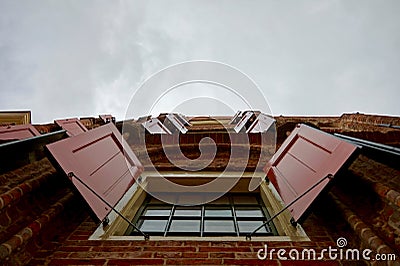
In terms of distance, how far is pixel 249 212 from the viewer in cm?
383

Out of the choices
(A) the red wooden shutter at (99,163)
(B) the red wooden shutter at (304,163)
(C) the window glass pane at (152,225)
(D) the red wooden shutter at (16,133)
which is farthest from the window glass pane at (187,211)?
(D) the red wooden shutter at (16,133)

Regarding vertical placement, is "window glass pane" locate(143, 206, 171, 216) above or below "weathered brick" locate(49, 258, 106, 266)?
above

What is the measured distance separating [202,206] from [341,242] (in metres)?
1.80

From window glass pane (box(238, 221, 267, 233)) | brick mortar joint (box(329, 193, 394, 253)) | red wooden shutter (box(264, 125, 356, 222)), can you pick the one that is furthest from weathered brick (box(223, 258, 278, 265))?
window glass pane (box(238, 221, 267, 233))

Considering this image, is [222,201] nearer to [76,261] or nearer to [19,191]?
[76,261]

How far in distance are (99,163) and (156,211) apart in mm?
1023

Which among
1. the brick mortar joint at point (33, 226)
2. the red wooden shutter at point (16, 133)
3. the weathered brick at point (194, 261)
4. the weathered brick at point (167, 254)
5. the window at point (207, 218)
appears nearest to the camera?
the brick mortar joint at point (33, 226)

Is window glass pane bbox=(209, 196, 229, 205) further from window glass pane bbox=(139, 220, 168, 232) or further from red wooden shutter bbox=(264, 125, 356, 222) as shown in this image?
window glass pane bbox=(139, 220, 168, 232)

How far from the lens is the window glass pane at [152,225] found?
3.40 metres

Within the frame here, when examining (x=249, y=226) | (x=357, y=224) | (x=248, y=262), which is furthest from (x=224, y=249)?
(x=357, y=224)

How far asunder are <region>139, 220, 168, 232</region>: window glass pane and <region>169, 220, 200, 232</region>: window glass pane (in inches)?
4.2

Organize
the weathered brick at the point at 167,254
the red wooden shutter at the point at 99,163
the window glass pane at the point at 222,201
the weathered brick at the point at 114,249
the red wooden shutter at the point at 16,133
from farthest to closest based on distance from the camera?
the red wooden shutter at the point at 16,133, the window glass pane at the point at 222,201, the red wooden shutter at the point at 99,163, the weathered brick at the point at 114,249, the weathered brick at the point at 167,254

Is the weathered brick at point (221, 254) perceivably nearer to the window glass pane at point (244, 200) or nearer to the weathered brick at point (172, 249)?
the weathered brick at point (172, 249)

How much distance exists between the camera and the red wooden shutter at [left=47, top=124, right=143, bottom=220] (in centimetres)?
280
